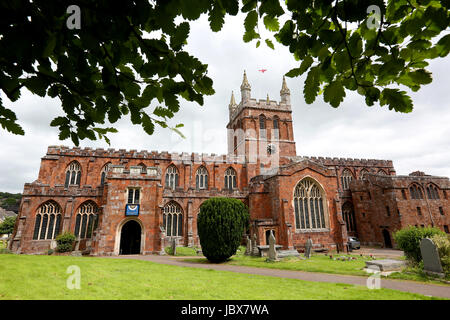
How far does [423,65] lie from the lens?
5.63ft

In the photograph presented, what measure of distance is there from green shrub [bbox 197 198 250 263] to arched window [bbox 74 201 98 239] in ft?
38.8

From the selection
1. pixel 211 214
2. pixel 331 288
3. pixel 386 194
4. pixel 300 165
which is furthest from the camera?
pixel 386 194

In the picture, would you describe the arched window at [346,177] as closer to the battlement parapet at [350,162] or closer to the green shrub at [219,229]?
the battlement parapet at [350,162]

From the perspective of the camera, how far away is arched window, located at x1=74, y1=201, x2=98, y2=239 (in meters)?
19.8

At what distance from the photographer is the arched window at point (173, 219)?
70.9 feet

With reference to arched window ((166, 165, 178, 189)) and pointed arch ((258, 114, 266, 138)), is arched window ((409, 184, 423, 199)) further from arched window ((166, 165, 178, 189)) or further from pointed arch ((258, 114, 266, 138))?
arched window ((166, 165, 178, 189))

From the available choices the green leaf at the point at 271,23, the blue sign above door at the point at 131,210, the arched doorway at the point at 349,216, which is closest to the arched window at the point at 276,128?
the arched doorway at the point at 349,216

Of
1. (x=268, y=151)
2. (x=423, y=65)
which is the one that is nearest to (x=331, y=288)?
(x=423, y=65)

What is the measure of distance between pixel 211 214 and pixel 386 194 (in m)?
20.5

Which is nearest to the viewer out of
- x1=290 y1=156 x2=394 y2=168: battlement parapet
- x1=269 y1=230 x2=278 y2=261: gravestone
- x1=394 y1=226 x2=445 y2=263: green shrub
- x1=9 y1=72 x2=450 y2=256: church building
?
x1=394 y1=226 x2=445 y2=263: green shrub

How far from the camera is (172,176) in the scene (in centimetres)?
2827

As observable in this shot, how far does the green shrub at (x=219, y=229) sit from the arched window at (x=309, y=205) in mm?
8128

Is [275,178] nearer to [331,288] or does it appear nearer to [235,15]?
[331,288]

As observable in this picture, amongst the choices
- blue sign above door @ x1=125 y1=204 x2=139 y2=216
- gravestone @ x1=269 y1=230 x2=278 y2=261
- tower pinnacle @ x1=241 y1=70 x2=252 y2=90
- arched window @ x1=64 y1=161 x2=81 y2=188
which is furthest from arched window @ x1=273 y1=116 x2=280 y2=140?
arched window @ x1=64 y1=161 x2=81 y2=188
